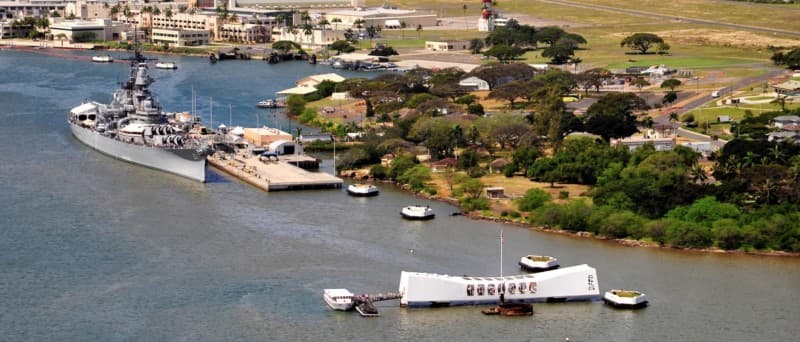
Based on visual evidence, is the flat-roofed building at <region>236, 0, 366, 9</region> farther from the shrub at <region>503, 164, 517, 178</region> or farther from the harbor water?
the shrub at <region>503, 164, 517, 178</region>

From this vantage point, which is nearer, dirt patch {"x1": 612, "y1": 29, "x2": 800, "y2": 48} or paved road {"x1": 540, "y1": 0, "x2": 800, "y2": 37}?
dirt patch {"x1": 612, "y1": 29, "x2": 800, "y2": 48}

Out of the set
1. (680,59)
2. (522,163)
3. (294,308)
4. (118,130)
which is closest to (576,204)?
(522,163)

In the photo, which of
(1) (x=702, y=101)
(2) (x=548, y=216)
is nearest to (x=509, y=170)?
(2) (x=548, y=216)

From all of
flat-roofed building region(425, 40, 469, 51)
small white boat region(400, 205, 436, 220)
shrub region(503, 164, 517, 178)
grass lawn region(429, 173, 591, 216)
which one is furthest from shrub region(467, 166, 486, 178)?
flat-roofed building region(425, 40, 469, 51)

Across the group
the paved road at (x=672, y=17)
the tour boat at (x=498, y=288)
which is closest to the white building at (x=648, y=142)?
the tour boat at (x=498, y=288)

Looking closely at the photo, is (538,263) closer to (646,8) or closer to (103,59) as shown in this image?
(103,59)

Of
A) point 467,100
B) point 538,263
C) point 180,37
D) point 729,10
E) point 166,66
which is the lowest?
point 166,66
